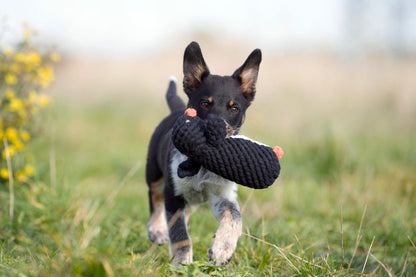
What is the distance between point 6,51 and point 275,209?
348 centimetres

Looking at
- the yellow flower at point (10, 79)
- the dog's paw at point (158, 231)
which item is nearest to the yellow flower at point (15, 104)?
the yellow flower at point (10, 79)

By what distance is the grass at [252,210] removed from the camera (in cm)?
269

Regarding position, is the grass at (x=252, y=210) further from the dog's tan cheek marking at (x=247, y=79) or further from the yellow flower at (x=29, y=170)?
the dog's tan cheek marking at (x=247, y=79)

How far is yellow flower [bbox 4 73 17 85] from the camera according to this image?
174 inches

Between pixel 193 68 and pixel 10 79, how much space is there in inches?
94.8

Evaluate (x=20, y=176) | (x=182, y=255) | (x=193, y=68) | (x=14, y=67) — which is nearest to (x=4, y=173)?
(x=20, y=176)

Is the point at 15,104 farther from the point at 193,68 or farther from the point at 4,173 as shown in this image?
the point at 193,68

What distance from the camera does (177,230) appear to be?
312 centimetres

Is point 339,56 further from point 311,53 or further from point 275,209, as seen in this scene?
point 275,209

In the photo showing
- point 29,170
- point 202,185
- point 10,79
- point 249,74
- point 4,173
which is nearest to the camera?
point 202,185

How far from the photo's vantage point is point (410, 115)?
10078 mm

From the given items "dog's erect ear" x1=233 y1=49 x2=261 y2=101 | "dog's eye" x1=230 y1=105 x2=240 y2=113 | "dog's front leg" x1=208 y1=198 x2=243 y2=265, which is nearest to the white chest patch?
"dog's front leg" x1=208 y1=198 x2=243 y2=265

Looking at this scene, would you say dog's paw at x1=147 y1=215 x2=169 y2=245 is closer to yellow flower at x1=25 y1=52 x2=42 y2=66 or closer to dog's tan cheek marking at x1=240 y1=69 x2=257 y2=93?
dog's tan cheek marking at x1=240 y1=69 x2=257 y2=93

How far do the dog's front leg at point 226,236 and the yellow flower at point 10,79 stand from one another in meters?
2.93
